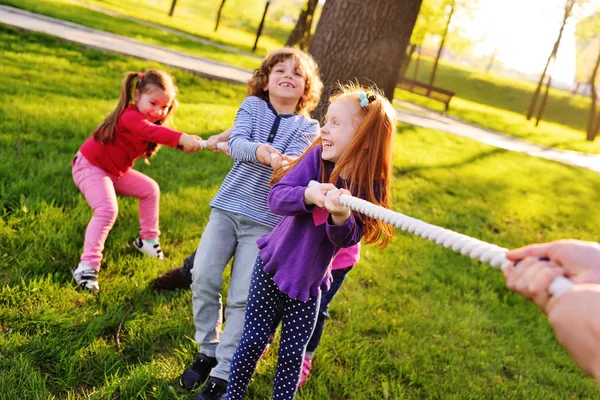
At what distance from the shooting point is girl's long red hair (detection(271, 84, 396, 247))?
2020mm

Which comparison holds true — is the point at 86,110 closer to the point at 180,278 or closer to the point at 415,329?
the point at 180,278

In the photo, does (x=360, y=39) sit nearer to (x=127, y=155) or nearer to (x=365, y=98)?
(x=127, y=155)

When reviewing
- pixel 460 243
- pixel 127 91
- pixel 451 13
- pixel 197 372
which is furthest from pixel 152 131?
pixel 451 13

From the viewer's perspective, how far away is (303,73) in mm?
2842

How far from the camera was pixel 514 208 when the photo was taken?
6.93m

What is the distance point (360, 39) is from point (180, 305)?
141 inches

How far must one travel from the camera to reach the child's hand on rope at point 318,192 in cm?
178

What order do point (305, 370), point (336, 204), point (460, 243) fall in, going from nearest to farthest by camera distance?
point (460, 243), point (336, 204), point (305, 370)

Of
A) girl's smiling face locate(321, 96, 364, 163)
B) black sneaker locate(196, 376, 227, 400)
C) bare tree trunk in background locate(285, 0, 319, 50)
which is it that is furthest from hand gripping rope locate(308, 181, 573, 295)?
bare tree trunk in background locate(285, 0, 319, 50)

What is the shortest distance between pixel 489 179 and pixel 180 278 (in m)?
6.49

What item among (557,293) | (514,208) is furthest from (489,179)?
(557,293)

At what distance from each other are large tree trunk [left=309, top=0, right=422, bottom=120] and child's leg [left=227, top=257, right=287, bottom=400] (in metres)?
3.42

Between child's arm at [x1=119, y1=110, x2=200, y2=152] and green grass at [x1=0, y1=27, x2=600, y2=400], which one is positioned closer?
green grass at [x1=0, y1=27, x2=600, y2=400]

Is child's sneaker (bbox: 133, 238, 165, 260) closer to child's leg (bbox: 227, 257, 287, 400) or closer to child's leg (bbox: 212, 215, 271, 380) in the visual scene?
child's leg (bbox: 212, 215, 271, 380)
